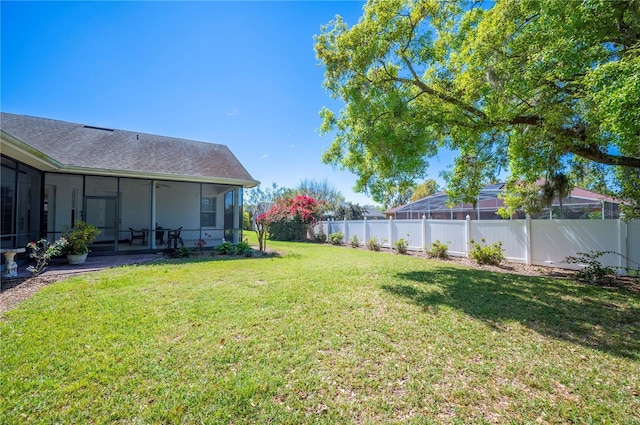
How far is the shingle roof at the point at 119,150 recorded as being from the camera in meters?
10.8

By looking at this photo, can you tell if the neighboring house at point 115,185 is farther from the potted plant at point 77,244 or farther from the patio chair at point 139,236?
the potted plant at point 77,244

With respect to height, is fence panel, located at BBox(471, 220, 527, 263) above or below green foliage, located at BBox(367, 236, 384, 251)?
above

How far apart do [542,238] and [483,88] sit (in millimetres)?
5638

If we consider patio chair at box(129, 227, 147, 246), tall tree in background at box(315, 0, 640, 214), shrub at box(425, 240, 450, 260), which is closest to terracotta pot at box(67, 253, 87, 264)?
patio chair at box(129, 227, 147, 246)

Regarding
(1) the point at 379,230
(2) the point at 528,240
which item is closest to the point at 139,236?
(1) the point at 379,230

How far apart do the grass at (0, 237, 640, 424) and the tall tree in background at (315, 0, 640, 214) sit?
3278mm

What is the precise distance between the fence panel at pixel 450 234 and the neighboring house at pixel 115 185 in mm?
8771

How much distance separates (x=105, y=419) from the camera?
89.1 inches

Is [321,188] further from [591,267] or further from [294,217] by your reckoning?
[591,267]

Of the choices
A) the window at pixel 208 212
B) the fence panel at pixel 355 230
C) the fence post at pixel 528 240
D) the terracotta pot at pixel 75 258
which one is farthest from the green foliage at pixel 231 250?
the fence post at pixel 528 240

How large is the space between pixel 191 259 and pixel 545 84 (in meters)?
11.4

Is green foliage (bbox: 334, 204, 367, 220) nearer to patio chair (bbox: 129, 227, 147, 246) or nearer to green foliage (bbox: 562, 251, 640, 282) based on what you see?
patio chair (bbox: 129, 227, 147, 246)

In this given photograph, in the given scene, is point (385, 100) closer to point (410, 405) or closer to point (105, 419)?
point (410, 405)

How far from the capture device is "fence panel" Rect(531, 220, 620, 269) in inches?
300
